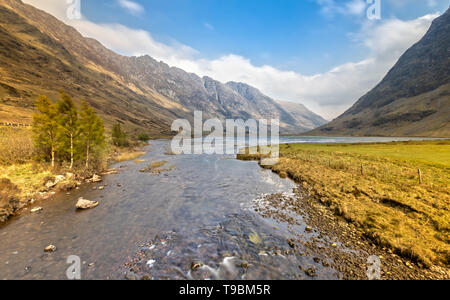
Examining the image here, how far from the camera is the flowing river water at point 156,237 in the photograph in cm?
1096

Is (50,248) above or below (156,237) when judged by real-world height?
above

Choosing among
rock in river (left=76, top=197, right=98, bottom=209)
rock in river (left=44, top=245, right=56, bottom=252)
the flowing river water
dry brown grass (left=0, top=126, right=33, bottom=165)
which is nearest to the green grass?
the flowing river water

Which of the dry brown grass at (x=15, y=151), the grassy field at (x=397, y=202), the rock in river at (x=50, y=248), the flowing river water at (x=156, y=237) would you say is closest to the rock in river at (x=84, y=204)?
the flowing river water at (x=156, y=237)

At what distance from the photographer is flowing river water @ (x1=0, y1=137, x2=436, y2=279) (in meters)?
11.0

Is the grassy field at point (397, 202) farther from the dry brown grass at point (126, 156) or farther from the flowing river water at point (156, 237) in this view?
the dry brown grass at point (126, 156)

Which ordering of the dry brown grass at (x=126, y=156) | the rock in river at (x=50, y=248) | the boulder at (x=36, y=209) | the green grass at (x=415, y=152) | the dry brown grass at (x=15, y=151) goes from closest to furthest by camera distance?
the rock in river at (x=50, y=248) < the boulder at (x=36, y=209) < the dry brown grass at (x=15, y=151) < the green grass at (x=415, y=152) < the dry brown grass at (x=126, y=156)

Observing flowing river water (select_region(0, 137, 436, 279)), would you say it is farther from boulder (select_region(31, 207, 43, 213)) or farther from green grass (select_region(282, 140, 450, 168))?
green grass (select_region(282, 140, 450, 168))

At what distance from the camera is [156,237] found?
14734mm

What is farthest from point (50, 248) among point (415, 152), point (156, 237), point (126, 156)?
point (415, 152)

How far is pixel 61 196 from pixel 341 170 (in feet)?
140

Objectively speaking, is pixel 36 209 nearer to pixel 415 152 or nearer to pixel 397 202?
pixel 397 202
